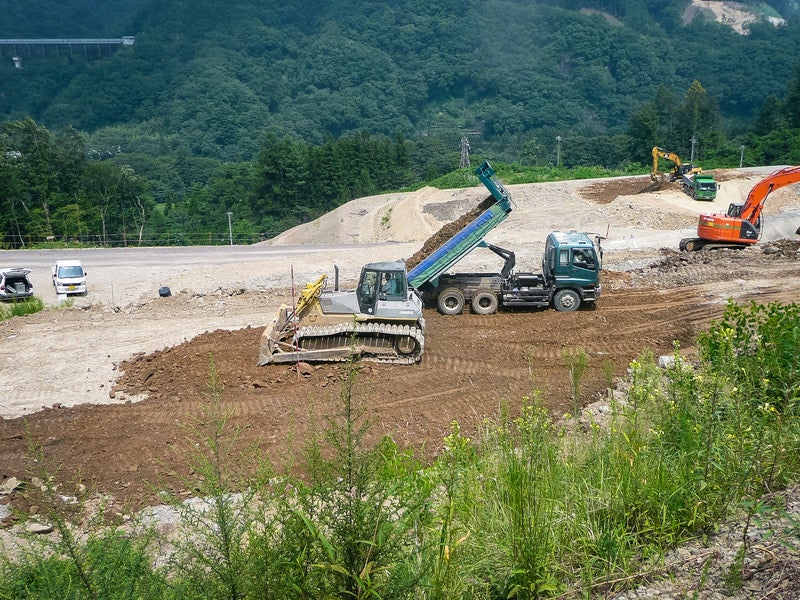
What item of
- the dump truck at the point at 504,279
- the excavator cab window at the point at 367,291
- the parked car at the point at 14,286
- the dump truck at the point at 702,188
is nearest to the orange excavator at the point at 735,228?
the dump truck at the point at 504,279

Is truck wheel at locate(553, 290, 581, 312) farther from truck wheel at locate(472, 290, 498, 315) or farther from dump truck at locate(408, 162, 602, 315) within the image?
truck wheel at locate(472, 290, 498, 315)

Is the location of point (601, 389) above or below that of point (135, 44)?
below

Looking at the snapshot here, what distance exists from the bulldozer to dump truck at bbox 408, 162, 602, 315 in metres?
2.64

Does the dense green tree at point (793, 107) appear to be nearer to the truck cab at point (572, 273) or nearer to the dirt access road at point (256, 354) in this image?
the dirt access road at point (256, 354)

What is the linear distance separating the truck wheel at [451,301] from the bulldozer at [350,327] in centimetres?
300

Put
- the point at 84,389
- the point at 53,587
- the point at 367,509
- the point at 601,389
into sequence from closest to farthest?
the point at 367,509
the point at 53,587
the point at 601,389
the point at 84,389

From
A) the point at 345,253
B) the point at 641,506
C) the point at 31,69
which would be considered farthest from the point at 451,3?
the point at 641,506

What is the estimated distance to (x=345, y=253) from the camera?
29.3 meters

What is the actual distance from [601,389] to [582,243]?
5.99m

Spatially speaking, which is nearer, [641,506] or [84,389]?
[641,506]

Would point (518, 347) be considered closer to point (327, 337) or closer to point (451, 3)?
point (327, 337)

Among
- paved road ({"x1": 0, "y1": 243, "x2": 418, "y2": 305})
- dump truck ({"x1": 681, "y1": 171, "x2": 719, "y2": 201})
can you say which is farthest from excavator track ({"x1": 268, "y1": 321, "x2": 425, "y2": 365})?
dump truck ({"x1": 681, "y1": 171, "x2": 719, "y2": 201})

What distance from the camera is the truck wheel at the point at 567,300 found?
18.2m

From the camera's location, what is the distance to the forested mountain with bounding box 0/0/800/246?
112562 millimetres
